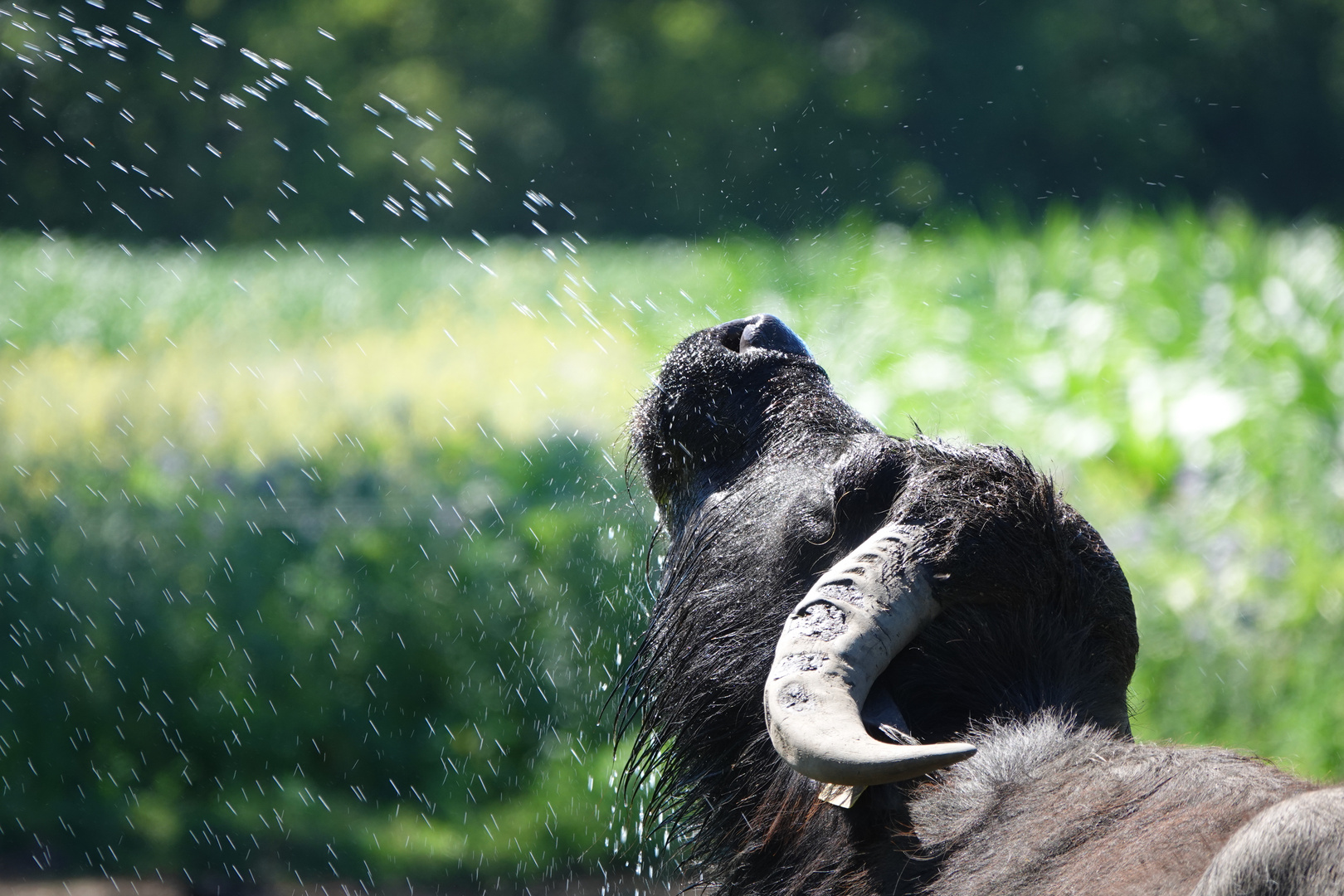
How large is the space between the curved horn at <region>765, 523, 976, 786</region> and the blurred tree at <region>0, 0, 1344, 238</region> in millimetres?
29306

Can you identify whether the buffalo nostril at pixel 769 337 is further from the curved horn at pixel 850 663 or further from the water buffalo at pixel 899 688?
the curved horn at pixel 850 663

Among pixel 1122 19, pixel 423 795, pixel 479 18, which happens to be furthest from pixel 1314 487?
pixel 479 18

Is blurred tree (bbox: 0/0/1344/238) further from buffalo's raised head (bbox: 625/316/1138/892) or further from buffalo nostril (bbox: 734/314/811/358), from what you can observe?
buffalo's raised head (bbox: 625/316/1138/892)

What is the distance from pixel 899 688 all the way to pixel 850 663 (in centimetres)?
24

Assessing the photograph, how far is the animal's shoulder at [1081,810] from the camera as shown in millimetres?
1647

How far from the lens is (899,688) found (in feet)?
6.93

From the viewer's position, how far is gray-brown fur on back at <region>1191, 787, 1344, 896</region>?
4.14 feet

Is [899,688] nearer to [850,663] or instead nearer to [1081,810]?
[850,663]

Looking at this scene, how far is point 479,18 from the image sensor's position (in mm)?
38844

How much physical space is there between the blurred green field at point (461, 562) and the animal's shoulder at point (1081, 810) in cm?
320

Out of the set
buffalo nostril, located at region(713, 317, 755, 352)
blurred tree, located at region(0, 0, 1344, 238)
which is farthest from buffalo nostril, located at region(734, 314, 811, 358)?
blurred tree, located at region(0, 0, 1344, 238)

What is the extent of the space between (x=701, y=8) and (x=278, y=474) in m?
30.0

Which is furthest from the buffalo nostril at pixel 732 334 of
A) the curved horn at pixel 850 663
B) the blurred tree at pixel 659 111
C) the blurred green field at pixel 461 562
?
the blurred tree at pixel 659 111

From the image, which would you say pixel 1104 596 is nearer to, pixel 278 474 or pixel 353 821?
pixel 353 821
